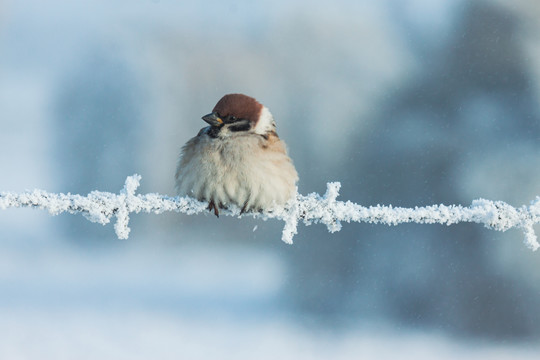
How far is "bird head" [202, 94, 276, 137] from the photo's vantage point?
2.50 m

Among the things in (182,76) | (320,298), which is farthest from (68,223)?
(320,298)

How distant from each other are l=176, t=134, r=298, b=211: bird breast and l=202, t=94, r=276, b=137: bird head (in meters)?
0.05

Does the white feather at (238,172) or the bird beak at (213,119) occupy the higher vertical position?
the bird beak at (213,119)

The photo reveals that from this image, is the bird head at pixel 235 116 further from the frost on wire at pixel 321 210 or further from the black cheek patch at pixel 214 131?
the frost on wire at pixel 321 210

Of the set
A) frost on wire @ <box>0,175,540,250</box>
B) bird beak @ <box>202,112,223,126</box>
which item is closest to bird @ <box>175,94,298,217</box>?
bird beak @ <box>202,112,223,126</box>

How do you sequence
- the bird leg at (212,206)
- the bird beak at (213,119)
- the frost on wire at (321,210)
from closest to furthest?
the frost on wire at (321,210), the bird leg at (212,206), the bird beak at (213,119)

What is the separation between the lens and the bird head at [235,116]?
2.50 m

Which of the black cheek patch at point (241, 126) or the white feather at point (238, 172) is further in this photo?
the black cheek patch at point (241, 126)

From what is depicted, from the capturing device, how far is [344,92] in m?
8.86

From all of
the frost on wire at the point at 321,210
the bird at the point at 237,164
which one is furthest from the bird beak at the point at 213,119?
the frost on wire at the point at 321,210

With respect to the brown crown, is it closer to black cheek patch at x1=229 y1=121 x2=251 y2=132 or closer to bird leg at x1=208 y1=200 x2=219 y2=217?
black cheek patch at x1=229 y1=121 x2=251 y2=132

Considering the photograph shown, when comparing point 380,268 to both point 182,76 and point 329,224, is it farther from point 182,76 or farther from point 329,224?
point 329,224

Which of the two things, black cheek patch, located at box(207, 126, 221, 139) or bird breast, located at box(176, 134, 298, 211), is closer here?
bird breast, located at box(176, 134, 298, 211)

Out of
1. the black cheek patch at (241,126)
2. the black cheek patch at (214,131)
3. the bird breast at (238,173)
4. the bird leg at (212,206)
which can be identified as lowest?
the bird leg at (212,206)
